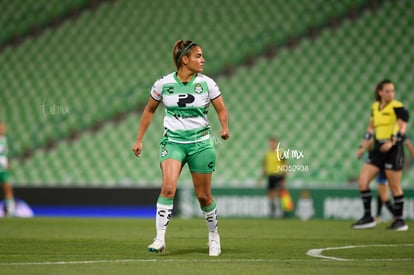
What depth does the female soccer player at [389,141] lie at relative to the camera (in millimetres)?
11102

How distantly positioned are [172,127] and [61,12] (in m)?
15.9

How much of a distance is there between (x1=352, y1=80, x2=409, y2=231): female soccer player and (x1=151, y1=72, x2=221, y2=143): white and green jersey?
14.8 ft

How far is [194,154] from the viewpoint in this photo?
7270 millimetres

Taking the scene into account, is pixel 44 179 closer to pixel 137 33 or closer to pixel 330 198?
pixel 137 33

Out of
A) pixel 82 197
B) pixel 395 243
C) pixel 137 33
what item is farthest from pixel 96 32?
pixel 395 243

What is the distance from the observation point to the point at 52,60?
71.2ft

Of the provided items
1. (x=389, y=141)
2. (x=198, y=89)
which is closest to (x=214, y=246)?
(x=198, y=89)

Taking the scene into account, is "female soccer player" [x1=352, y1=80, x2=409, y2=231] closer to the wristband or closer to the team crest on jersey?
the wristband

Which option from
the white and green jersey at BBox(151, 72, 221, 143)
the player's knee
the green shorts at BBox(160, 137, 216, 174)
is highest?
the white and green jersey at BBox(151, 72, 221, 143)

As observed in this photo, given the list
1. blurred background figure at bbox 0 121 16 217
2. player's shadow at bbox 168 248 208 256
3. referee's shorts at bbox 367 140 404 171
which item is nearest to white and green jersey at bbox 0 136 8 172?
blurred background figure at bbox 0 121 16 217

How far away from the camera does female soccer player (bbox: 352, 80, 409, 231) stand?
11.1 m

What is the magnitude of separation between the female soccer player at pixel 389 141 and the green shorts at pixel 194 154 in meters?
4.51

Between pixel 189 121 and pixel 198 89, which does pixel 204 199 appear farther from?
pixel 198 89

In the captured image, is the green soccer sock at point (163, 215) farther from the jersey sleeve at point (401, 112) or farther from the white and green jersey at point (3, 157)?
the white and green jersey at point (3, 157)
